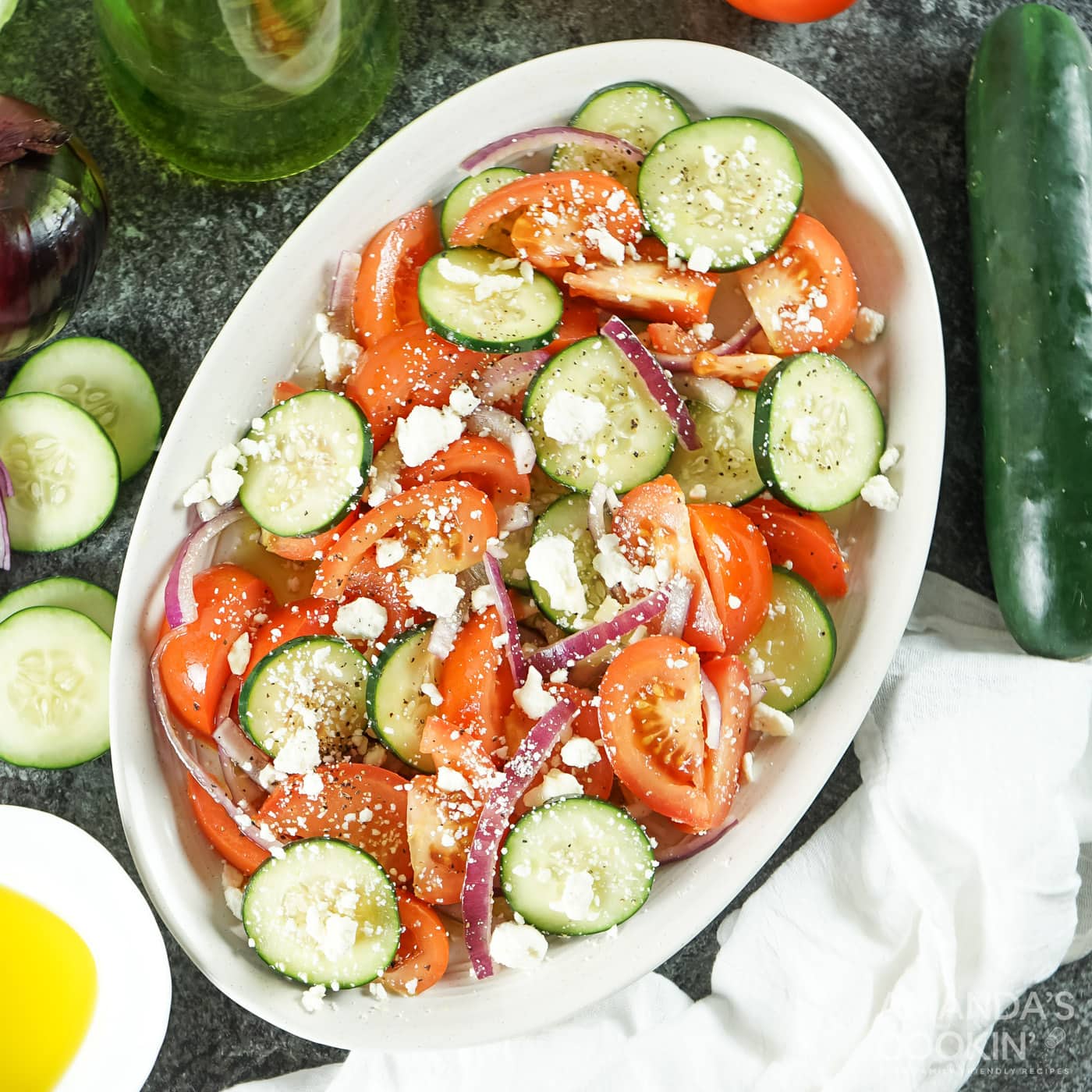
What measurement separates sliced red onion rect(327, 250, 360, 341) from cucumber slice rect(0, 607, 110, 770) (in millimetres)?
655

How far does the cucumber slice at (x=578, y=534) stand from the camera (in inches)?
63.1

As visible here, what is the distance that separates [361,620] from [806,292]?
0.84m

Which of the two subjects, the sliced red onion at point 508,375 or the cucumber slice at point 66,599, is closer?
the sliced red onion at point 508,375

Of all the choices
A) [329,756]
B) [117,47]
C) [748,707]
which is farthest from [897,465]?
[117,47]

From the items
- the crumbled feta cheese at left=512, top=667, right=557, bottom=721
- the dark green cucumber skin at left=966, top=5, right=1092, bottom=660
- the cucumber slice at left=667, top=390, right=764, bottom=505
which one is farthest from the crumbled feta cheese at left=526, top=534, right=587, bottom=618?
the dark green cucumber skin at left=966, top=5, right=1092, bottom=660

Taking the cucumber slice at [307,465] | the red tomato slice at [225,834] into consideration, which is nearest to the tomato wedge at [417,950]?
the red tomato slice at [225,834]

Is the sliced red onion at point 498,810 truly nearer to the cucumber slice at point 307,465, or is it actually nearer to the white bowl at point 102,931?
the cucumber slice at point 307,465

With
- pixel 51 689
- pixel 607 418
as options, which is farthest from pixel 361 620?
pixel 51 689

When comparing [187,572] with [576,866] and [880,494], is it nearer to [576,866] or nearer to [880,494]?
[576,866]

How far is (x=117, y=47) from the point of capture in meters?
1.67

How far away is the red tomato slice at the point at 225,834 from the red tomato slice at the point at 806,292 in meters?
1.10

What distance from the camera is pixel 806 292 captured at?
1.62m

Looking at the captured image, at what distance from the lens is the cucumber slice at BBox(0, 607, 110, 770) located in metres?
1.76

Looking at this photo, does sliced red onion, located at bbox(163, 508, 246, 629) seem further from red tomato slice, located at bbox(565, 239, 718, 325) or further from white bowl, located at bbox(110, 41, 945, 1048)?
red tomato slice, located at bbox(565, 239, 718, 325)
